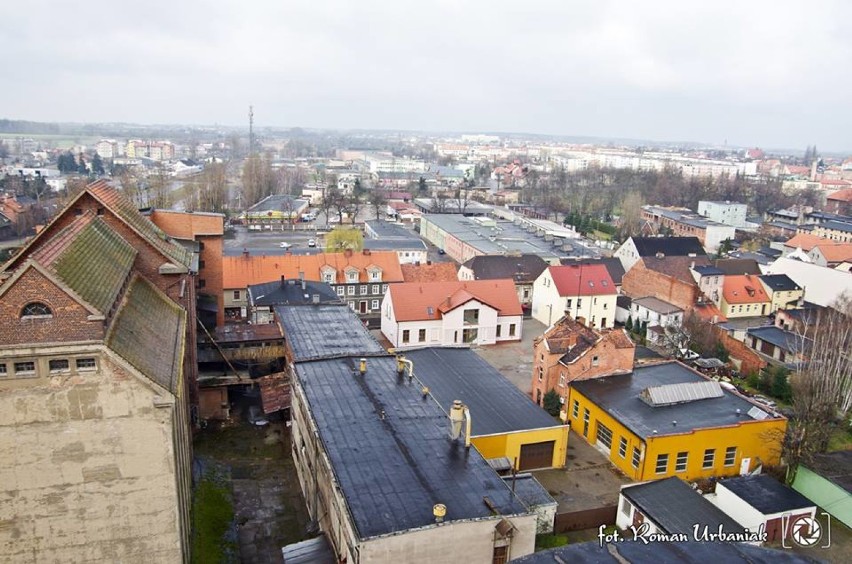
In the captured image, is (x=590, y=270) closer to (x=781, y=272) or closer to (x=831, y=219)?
(x=781, y=272)

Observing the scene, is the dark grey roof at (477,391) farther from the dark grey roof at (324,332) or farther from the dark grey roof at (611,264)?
the dark grey roof at (611,264)

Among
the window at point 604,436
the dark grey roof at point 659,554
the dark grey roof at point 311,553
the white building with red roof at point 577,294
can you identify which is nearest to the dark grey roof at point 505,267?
the white building with red roof at point 577,294

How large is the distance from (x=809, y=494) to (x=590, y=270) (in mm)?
27383

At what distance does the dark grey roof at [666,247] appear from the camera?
2741 inches

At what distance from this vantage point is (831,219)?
10369cm

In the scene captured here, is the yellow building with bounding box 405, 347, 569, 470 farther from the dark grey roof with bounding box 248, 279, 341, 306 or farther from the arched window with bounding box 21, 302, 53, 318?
the arched window with bounding box 21, 302, 53, 318

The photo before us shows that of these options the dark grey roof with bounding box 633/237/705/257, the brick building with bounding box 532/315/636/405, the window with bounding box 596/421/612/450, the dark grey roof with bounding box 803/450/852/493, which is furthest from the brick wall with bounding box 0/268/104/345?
the dark grey roof with bounding box 633/237/705/257

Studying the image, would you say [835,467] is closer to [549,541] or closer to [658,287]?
[549,541]

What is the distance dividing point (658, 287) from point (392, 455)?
142ft

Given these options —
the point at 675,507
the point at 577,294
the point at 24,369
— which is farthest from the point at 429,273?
the point at 24,369

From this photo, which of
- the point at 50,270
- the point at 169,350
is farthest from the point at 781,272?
the point at 50,270

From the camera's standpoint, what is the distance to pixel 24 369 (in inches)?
747

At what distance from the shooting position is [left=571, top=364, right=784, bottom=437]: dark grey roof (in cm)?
3119

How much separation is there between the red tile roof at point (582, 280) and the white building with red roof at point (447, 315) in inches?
200
